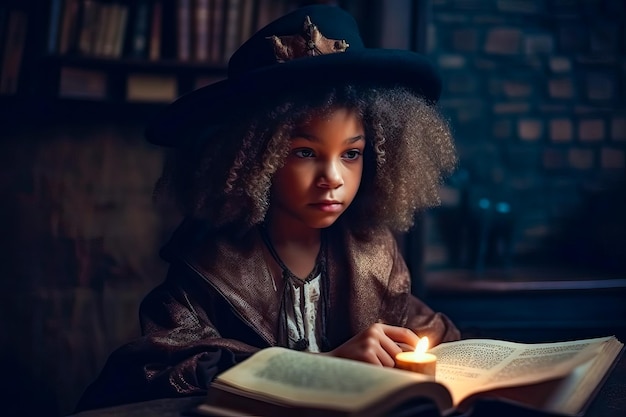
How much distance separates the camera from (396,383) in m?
0.78

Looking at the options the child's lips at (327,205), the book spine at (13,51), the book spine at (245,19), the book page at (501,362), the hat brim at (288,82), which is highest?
the book spine at (245,19)

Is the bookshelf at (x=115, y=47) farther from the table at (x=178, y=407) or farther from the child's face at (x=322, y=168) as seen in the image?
the table at (x=178, y=407)

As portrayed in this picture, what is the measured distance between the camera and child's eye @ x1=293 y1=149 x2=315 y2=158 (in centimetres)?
118

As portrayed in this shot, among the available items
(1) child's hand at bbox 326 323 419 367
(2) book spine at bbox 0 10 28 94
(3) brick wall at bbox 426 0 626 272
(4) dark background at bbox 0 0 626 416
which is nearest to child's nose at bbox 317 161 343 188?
(1) child's hand at bbox 326 323 419 367

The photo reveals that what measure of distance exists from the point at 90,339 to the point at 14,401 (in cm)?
27

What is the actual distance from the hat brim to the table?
19.8 inches

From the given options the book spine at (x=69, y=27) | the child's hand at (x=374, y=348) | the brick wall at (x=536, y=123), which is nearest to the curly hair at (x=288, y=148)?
the child's hand at (x=374, y=348)

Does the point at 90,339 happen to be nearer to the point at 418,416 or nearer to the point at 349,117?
the point at 349,117

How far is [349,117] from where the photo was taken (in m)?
1.17

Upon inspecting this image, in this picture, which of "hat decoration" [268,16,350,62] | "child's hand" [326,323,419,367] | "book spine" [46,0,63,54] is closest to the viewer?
"child's hand" [326,323,419,367]

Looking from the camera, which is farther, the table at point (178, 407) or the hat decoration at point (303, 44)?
the hat decoration at point (303, 44)

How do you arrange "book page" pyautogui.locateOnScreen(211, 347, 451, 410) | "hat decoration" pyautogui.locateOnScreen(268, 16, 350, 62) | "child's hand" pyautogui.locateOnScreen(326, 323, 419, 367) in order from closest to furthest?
"book page" pyautogui.locateOnScreen(211, 347, 451, 410)
"child's hand" pyautogui.locateOnScreen(326, 323, 419, 367)
"hat decoration" pyautogui.locateOnScreen(268, 16, 350, 62)

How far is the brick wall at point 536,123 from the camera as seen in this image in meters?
2.46

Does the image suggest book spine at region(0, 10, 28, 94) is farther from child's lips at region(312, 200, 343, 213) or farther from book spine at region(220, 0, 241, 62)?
child's lips at region(312, 200, 343, 213)
